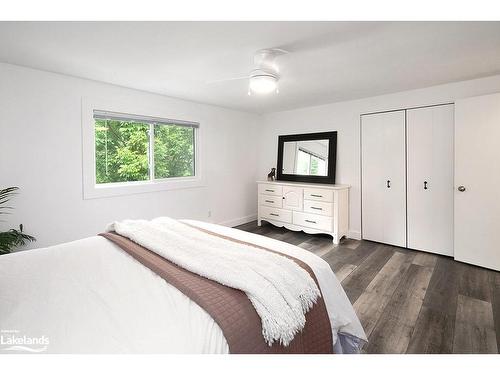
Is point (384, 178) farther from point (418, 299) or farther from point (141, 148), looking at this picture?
point (141, 148)

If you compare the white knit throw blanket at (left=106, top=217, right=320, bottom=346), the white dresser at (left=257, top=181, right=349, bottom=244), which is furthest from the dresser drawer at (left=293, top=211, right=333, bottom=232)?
the white knit throw blanket at (left=106, top=217, right=320, bottom=346)

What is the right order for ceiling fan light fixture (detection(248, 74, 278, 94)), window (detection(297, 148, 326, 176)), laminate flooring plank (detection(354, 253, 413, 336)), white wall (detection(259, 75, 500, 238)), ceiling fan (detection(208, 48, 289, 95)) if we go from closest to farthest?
laminate flooring plank (detection(354, 253, 413, 336)) < ceiling fan (detection(208, 48, 289, 95)) < ceiling fan light fixture (detection(248, 74, 278, 94)) < white wall (detection(259, 75, 500, 238)) < window (detection(297, 148, 326, 176))

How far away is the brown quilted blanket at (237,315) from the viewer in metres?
0.98

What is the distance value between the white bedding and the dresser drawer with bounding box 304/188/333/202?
90.4 inches

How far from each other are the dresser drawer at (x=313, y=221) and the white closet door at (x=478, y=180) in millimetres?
1504

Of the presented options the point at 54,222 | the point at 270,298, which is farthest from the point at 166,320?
the point at 54,222

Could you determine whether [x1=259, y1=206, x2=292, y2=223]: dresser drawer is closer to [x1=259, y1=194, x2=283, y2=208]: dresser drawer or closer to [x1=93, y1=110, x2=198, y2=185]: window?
[x1=259, y1=194, x2=283, y2=208]: dresser drawer

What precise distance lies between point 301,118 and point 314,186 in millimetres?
1339

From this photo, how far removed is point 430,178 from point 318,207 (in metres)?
1.48

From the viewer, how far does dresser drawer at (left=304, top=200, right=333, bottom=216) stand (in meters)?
3.80

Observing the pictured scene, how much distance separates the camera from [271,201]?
14.9 feet

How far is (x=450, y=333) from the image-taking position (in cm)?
179

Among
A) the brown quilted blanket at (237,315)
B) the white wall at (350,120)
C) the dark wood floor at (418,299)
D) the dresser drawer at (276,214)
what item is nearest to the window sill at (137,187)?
the dresser drawer at (276,214)
